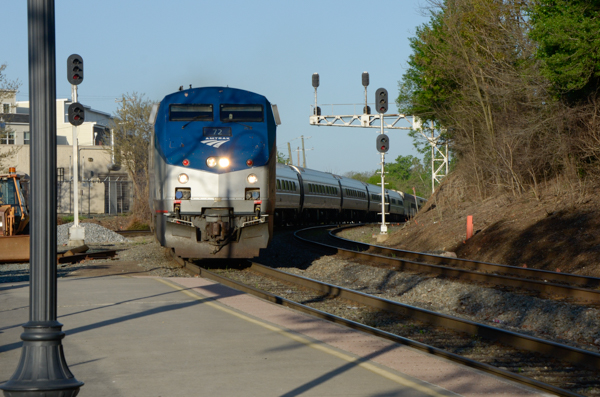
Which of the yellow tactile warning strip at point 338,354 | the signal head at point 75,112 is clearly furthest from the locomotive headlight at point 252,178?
the signal head at point 75,112

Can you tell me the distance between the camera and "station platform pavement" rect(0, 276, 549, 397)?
18.6 ft

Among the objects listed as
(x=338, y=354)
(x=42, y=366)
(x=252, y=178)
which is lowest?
(x=338, y=354)

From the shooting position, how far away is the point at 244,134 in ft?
48.0

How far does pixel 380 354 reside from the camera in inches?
275

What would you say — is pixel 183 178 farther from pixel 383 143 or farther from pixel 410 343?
pixel 383 143

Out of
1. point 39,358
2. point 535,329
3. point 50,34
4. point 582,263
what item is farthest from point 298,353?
point 582,263

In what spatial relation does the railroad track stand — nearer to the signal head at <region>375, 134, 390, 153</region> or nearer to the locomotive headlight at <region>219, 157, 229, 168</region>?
the signal head at <region>375, 134, 390, 153</region>

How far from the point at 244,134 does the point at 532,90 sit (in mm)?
12333

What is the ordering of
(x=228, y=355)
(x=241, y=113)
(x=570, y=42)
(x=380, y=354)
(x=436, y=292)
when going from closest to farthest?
(x=228, y=355) → (x=380, y=354) → (x=436, y=292) → (x=241, y=113) → (x=570, y=42)

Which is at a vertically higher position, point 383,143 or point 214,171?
point 383,143

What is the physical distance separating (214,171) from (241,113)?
59.5 inches

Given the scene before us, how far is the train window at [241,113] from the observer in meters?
14.8

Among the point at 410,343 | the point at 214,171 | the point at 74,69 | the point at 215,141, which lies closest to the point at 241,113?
the point at 215,141

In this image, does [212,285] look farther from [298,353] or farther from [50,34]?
[50,34]
